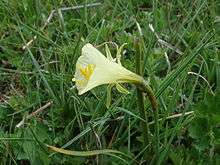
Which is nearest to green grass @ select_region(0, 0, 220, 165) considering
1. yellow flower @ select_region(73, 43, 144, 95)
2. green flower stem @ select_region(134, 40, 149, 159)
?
green flower stem @ select_region(134, 40, 149, 159)

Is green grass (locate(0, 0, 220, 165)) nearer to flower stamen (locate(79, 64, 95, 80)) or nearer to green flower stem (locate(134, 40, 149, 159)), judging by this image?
green flower stem (locate(134, 40, 149, 159))

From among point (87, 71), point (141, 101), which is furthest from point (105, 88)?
point (87, 71)

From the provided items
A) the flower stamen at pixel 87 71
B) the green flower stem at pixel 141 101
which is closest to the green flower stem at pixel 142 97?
the green flower stem at pixel 141 101

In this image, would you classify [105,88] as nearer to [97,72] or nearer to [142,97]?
[142,97]

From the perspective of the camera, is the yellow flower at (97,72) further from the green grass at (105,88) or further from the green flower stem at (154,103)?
the green grass at (105,88)

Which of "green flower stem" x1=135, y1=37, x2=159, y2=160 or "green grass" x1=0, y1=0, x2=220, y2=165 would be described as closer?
"green flower stem" x1=135, y1=37, x2=159, y2=160

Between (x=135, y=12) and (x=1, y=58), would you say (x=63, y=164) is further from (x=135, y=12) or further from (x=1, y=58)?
(x=135, y=12)
